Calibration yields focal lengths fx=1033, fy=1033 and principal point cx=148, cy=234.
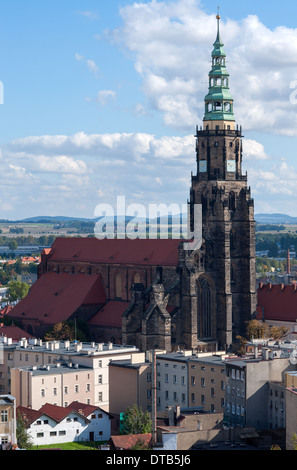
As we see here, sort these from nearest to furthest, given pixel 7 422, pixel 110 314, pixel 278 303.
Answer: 1. pixel 7 422
2. pixel 110 314
3. pixel 278 303

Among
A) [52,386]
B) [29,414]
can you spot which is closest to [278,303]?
[52,386]

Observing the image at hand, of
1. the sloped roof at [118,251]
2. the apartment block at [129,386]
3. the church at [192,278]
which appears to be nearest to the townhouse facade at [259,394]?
the apartment block at [129,386]

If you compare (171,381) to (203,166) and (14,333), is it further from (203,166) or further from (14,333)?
(203,166)

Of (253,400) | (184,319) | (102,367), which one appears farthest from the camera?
(184,319)

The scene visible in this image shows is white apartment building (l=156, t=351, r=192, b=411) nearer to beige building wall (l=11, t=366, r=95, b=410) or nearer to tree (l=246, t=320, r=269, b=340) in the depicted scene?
beige building wall (l=11, t=366, r=95, b=410)

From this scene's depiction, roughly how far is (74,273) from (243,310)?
2637cm

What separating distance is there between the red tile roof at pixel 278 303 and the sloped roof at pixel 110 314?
1810 cm

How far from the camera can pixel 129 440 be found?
76.9m

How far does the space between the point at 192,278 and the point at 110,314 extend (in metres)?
14.7
